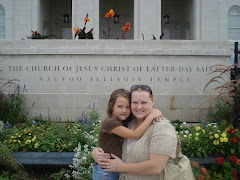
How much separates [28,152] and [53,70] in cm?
312

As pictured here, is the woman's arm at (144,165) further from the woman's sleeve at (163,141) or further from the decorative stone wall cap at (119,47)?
the decorative stone wall cap at (119,47)

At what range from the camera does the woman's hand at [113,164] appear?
2318 millimetres

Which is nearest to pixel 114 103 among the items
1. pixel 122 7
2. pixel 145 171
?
pixel 145 171

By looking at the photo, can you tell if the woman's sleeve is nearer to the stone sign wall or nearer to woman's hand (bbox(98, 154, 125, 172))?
woman's hand (bbox(98, 154, 125, 172))

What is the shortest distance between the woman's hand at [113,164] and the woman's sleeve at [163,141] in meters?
0.37

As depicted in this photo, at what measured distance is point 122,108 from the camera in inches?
101

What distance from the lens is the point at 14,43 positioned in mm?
6852

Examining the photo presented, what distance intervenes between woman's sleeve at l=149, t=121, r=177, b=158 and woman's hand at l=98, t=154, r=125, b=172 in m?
0.37

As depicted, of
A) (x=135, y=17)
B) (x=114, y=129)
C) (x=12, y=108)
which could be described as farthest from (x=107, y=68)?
(x=135, y=17)

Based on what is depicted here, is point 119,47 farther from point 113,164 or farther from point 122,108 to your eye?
point 113,164

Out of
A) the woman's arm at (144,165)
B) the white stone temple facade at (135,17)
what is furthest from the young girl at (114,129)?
the white stone temple facade at (135,17)

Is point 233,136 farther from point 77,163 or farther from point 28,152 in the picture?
point 28,152

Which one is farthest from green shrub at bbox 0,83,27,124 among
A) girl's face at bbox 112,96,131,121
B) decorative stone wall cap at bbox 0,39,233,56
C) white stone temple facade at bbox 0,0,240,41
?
white stone temple facade at bbox 0,0,240,41

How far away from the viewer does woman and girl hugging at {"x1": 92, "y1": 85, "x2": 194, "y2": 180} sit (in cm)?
213
